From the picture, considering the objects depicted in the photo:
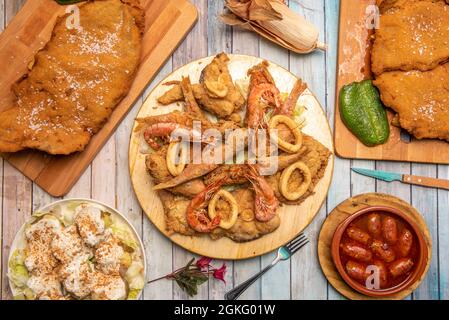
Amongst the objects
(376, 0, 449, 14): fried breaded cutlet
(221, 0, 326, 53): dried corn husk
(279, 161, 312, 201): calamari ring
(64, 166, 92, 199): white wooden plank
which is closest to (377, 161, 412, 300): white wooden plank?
(279, 161, 312, 201): calamari ring

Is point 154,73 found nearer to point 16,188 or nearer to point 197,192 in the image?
point 197,192

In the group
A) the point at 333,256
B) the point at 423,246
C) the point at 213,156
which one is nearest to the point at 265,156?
the point at 213,156

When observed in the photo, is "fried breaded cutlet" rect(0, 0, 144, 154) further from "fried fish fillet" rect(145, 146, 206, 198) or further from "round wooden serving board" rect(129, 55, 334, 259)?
"fried fish fillet" rect(145, 146, 206, 198)

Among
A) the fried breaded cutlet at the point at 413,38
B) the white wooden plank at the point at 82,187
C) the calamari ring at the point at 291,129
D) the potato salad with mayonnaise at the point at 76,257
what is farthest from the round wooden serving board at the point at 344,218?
the white wooden plank at the point at 82,187

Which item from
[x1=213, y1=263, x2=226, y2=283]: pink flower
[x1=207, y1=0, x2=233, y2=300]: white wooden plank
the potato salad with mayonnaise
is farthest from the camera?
[x1=207, y1=0, x2=233, y2=300]: white wooden plank

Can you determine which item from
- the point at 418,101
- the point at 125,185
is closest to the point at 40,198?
the point at 125,185

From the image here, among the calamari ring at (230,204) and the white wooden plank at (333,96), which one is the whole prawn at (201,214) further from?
the white wooden plank at (333,96)

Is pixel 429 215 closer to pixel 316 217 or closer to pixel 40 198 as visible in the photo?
pixel 316 217
